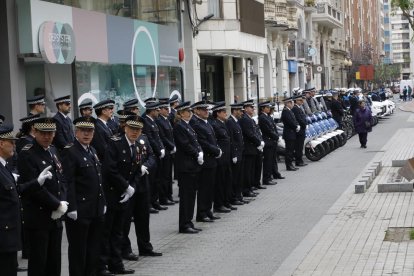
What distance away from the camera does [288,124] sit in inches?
934

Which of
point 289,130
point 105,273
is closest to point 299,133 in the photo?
point 289,130

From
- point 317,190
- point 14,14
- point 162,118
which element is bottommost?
point 317,190

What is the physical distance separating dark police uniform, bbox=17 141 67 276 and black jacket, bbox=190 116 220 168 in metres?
5.54

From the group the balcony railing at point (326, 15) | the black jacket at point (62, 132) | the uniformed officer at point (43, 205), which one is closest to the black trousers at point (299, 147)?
the black jacket at point (62, 132)

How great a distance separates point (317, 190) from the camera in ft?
62.2

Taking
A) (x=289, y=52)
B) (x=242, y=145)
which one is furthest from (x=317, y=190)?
(x=289, y=52)

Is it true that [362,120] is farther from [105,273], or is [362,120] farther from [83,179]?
[83,179]

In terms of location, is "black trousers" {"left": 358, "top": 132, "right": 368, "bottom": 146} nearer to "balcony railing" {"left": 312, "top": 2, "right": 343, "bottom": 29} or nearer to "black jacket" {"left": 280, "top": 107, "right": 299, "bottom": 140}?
"black jacket" {"left": 280, "top": 107, "right": 299, "bottom": 140}

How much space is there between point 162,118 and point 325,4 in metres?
51.8

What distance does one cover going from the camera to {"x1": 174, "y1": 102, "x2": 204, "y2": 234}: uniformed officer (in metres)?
13.8

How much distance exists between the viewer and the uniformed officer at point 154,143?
1658 centimetres

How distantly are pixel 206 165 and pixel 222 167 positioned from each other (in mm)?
1551

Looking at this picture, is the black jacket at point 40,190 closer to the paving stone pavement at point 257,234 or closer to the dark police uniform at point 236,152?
the paving stone pavement at point 257,234

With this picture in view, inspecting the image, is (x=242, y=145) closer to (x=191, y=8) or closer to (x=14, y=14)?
(x=14, y=14)
